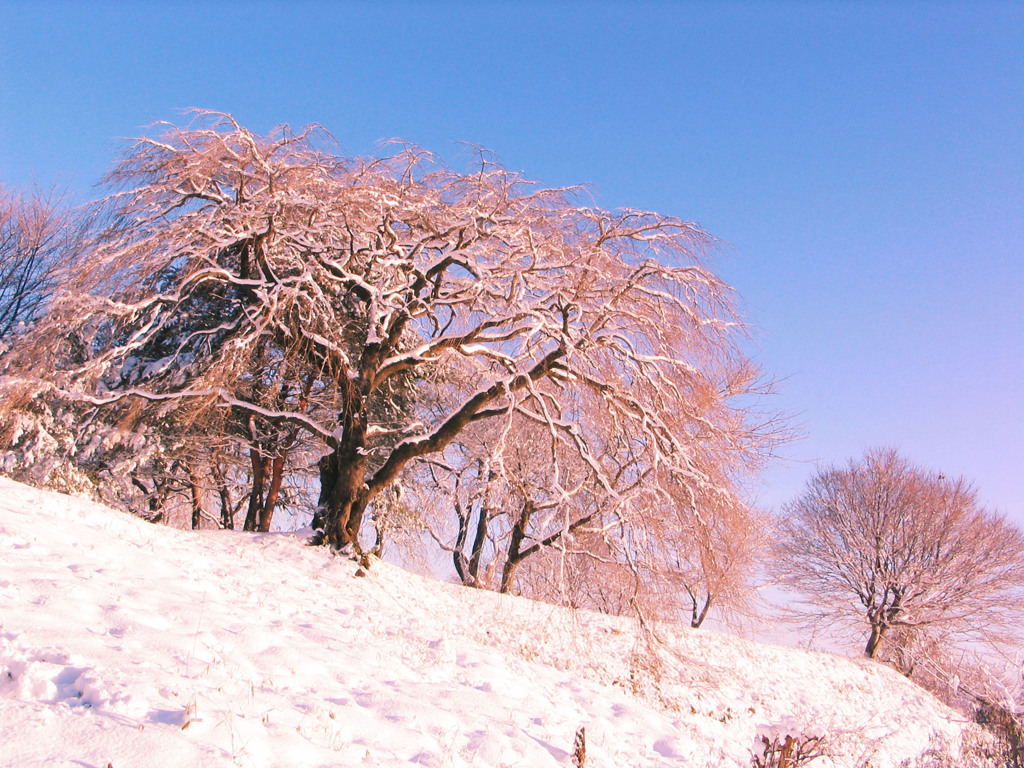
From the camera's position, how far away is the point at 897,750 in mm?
12430

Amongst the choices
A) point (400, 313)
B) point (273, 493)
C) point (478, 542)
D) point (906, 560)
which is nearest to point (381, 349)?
point (400, 313)

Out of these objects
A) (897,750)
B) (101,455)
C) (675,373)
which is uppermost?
(675,373)

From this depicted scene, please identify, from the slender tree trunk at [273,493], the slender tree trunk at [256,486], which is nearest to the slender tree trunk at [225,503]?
the slender tree trunk at [256,486]

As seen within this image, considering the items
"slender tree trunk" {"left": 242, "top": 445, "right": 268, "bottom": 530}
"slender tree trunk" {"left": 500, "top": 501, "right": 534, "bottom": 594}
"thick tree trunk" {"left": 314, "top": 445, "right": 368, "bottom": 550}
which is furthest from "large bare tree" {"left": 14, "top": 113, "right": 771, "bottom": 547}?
"slender tree trunk" {"left": 500, "top": 501, "right": 534, "bottom": 594}

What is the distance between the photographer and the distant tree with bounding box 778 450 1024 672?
23.4 meters

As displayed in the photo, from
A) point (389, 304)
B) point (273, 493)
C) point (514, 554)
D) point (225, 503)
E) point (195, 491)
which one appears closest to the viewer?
point (389, 304)

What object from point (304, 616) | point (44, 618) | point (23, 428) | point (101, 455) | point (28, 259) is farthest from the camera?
point (28, 259)

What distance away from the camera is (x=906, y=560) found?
936 inches

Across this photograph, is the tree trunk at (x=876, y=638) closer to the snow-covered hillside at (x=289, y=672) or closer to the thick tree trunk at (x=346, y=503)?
the snow-covered hillside at (x=289, y=672)

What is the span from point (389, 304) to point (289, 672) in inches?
260

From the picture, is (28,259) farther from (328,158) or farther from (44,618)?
(44,618)

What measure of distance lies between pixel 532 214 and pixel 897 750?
1167 centimetres

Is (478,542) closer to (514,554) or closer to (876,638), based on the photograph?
(514,554)

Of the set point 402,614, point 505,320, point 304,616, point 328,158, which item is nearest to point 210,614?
point 304,616
